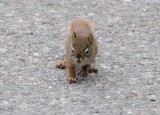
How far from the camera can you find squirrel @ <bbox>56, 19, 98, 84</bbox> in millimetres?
5289

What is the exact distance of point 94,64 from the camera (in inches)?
230

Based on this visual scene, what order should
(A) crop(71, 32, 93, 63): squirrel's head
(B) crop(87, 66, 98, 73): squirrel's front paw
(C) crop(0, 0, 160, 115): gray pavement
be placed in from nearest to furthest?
(C) crop(0, 0, 160, 115): gray pavement < (A) crop(71, 32, 93, 63): squirrel's head < (B) crop(87, 66, 98, 73): squirrel's front paw

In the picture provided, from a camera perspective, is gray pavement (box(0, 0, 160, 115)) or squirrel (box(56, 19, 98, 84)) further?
squirrel (box(56, 19, 98, 84))

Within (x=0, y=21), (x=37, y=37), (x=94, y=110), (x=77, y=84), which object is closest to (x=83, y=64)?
(x=77, y=84)

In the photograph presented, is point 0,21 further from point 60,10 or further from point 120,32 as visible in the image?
point 120,32

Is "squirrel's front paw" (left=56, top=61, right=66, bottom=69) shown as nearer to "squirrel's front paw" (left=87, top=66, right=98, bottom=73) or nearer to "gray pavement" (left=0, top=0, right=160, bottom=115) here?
"gray pavement" (left=0, top=0, right=160, bottom=115)

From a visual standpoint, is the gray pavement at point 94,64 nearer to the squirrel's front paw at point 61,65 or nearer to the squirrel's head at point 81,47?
the squirrel's front paw at point 61,65

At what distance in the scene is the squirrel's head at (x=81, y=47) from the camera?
17.3 feet

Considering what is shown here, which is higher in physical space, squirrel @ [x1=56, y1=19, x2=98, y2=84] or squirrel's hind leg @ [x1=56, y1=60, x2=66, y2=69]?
squirrel @ [x1=56, y1=19, x2=98, y2=84]

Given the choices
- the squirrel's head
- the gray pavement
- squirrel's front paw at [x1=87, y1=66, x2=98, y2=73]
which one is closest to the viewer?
the gray pavement

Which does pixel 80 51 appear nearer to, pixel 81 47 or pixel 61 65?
pixel 81 47

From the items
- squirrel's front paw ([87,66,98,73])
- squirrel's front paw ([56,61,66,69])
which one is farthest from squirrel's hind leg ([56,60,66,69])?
squirrel's front paw ([87,66,98,73])

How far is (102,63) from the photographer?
5859 mm

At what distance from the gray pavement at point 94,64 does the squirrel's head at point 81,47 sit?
0.26 m
